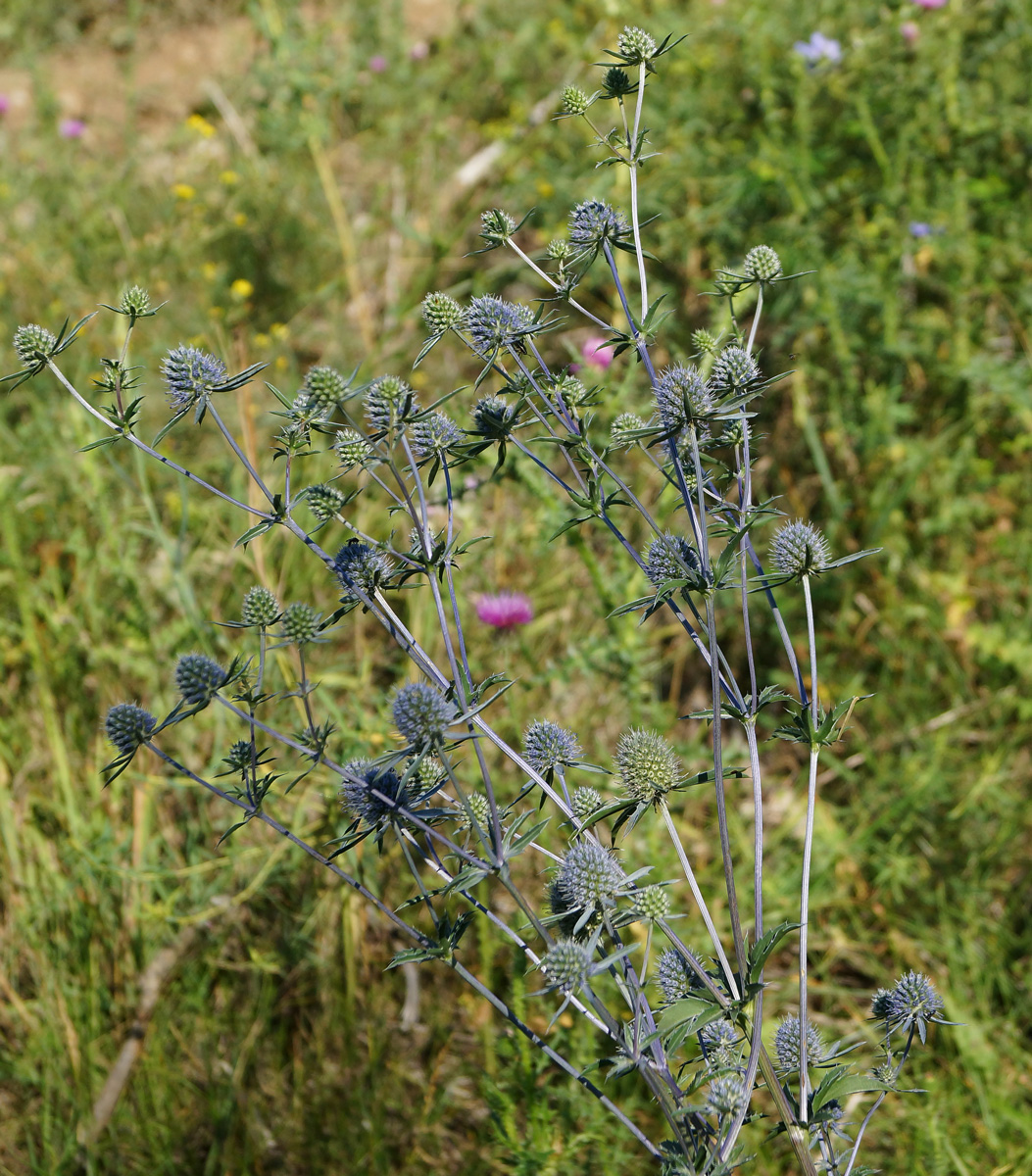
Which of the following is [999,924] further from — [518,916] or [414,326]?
[414,326]

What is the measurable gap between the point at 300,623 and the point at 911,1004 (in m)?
1.06

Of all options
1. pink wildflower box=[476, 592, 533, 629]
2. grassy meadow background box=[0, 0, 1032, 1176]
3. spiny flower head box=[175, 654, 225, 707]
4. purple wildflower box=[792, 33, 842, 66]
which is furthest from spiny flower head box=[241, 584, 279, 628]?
purple wildflower box=[792, 33, 842, 66]

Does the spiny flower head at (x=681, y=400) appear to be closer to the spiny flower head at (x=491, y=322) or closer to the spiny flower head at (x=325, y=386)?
the spiny flower head at (x=491, y=322)

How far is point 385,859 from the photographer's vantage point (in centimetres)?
273

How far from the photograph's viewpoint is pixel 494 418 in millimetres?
1456

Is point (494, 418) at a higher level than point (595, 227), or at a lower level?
lower

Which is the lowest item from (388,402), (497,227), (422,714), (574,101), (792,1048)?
(792,1048)

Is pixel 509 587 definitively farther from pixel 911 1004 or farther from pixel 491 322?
pixel 911 1004

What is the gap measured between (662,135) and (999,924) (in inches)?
135

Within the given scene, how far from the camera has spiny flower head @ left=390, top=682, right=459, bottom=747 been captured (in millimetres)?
1301

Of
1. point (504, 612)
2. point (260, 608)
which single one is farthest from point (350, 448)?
point (504, 612)

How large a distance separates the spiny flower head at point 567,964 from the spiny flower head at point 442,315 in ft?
2.86

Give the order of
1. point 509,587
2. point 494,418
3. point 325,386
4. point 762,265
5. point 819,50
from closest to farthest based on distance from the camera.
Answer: point 325,386 < point 494,418 < point 762,265 < point 509,587 < point 819,50

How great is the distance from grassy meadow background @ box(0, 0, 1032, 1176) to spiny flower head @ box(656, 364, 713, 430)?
675 millimetres
